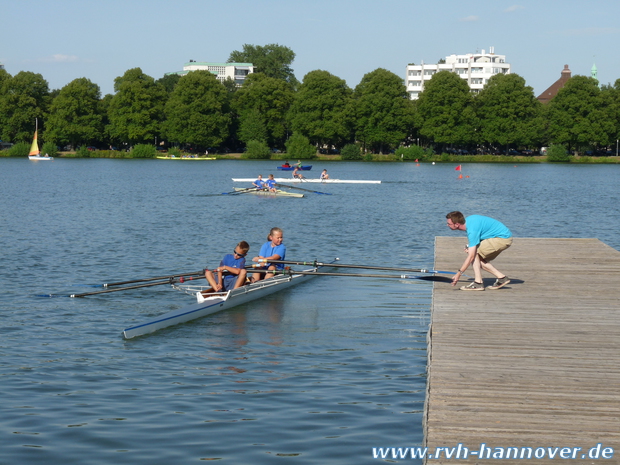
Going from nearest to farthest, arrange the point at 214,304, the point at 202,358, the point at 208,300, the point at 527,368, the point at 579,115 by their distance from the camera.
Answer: the point at 527,368, the point at 202,358, the point at 214,304, the point at 208,300, the point at 579,115

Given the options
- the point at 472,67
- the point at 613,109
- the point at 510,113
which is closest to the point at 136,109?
the point at 510,113

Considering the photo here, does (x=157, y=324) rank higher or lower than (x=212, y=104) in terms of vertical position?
lower

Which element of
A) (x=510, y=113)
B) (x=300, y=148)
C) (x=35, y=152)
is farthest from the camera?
(x=510, y=113)

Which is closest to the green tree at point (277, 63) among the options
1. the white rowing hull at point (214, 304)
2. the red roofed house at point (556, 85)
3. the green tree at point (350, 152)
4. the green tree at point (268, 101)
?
the green tree at point (268, 101)

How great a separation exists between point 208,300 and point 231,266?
992mm

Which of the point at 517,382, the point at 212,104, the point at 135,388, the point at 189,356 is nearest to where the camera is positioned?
the point at 517,382

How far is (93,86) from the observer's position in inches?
4983

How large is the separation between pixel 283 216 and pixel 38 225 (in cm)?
1174

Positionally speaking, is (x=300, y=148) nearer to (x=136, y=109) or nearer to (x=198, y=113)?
(x=198, y=113)

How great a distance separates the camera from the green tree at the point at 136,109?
12000cm

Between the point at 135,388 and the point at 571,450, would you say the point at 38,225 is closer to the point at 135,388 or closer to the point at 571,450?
the point at 135,388

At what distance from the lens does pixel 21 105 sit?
122562 millimetres

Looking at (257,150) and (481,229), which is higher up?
(257,150)

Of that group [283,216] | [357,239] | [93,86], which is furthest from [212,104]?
[357,239]
